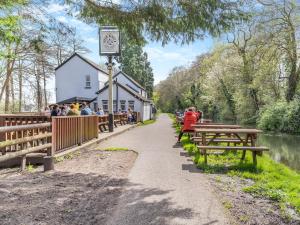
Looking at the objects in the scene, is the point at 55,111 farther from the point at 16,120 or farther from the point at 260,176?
the point at 260,176

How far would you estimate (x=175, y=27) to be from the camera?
8.11 metres

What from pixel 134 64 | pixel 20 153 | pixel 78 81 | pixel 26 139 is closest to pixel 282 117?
pixel 78 81

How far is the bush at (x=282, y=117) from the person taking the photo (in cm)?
2911

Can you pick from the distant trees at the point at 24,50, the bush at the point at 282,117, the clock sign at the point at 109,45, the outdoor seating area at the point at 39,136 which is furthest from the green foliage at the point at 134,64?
the outdoor seating area at the point at 39,136

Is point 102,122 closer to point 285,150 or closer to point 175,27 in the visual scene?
point 285,150

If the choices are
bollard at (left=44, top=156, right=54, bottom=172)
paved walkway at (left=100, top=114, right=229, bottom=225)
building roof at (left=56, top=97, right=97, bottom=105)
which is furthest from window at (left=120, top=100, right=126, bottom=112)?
bollard at (left=44, top=156, right=54, bottom=172)

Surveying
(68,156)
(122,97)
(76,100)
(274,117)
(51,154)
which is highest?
(122,97)

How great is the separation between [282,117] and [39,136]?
26116 mm

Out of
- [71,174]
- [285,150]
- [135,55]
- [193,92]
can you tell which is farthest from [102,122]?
[135,55]

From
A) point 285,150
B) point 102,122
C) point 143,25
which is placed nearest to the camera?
point 143,25

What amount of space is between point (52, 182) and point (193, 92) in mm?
65359

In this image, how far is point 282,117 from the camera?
30.9m

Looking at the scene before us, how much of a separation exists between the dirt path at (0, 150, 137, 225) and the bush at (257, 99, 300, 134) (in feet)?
74.5

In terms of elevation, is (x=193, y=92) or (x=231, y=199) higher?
(x=193, y=92)
